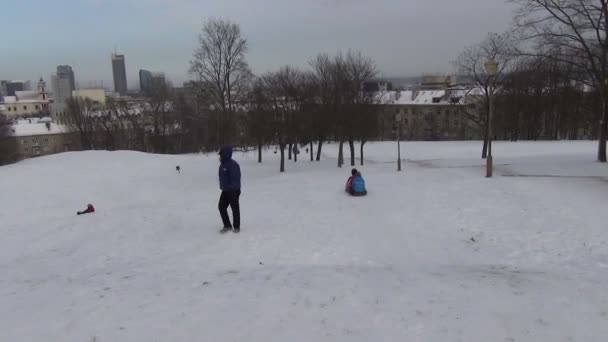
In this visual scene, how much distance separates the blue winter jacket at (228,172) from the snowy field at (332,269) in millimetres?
1100

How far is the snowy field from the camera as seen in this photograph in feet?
16.1

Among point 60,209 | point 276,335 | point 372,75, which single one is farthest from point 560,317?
point 372,75

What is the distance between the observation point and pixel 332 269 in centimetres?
688

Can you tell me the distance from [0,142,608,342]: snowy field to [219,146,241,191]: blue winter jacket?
1.10 meters

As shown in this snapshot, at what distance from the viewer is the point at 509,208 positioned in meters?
11.0

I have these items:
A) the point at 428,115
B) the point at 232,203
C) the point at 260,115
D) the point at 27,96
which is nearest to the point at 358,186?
the point at 232,203

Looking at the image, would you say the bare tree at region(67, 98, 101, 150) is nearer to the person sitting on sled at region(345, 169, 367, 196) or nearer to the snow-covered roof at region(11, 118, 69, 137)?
the snow-covered roof at region(11, 118, 69, 137)

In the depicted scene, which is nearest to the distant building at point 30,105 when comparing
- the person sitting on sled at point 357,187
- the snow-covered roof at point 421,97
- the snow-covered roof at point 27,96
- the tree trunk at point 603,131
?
the snow-covered roof at point 27,96

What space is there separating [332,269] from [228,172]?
3.59 metres

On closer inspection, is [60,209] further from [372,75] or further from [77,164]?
[372,75]

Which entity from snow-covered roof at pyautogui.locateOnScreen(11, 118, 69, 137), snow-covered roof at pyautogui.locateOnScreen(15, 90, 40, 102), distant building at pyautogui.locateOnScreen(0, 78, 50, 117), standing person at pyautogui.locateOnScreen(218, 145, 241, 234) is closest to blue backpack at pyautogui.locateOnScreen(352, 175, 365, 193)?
standing person at pyautogui.locateOnScreen(218, 145, 241, 234)

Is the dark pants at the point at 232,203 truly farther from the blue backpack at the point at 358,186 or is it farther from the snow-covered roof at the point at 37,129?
the snow-covered roof at the point at 37,129

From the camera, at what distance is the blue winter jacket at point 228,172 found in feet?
30.8

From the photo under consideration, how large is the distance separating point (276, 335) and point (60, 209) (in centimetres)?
1796
